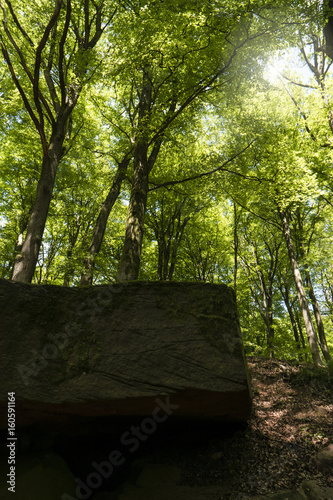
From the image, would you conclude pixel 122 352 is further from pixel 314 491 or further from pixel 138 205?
pixel 138 205

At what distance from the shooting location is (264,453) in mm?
3158

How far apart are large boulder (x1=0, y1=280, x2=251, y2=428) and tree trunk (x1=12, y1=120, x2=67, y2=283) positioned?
113 inches

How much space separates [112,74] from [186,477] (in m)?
7.91

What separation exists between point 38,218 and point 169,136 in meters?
4.72

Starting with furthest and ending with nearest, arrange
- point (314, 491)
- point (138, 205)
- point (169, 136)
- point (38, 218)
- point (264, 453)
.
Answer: point (169, 136), point (138, 205), point (38, 218), point (264, 453), point (314, 491)

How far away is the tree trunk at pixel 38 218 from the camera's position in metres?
6.14

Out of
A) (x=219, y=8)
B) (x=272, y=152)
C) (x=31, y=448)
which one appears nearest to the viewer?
(x=31, y=448)

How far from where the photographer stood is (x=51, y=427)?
11.0 ft

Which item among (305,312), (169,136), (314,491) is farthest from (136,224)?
(305,312)

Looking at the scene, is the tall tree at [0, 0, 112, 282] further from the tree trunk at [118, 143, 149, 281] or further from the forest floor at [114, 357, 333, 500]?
the forest floor at [114, 357, 333, 500]

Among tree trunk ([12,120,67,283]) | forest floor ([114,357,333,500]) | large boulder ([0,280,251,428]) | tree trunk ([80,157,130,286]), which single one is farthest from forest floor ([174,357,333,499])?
tree trunk ([80,157,130,286])

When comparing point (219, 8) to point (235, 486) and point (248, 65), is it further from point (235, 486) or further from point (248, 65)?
point (235, 486)

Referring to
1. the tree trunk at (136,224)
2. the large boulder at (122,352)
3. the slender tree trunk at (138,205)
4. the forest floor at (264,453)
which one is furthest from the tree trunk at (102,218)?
the forest floor at (264,453)

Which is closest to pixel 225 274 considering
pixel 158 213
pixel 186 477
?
pixel 158 213
